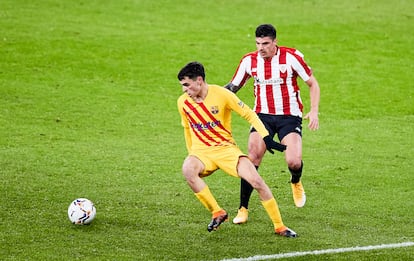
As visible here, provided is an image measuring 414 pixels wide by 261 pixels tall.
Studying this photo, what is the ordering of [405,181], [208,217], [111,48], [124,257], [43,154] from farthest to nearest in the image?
1. [111,48]
2. [43,154]
3. [405,181]
4. [208,217]
5. [124,257]

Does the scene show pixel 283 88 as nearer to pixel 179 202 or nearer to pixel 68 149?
pixel 179 202

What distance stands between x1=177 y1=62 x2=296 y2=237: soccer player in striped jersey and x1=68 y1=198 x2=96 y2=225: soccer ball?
4.43ft

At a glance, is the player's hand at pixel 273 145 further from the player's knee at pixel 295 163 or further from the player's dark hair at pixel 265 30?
the player's dark hair at pixel 265 30

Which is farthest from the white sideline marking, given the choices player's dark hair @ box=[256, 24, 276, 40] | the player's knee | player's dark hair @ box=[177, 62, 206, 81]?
player's dark hair @ box=[256, 24, 276, 40]

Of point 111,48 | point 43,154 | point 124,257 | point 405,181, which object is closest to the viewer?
point 124,257

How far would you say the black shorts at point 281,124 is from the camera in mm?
12328

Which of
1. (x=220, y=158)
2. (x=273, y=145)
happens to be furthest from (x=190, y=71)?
(x=273, y=145)

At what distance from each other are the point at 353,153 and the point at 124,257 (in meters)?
7.44

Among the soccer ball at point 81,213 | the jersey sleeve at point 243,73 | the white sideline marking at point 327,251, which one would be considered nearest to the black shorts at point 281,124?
the jersey sleeve at point 243,73

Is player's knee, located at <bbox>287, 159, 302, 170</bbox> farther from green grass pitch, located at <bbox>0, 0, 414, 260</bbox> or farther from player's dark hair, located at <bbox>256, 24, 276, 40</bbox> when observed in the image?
player's dark hair, located at <bbox>256, 24, 276, 40</bbox>

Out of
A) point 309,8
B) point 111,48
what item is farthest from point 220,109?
point 309,8

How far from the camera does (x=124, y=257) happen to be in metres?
10.1

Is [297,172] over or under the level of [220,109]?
under

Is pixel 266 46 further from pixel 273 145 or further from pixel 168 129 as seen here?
pixel 168 129
